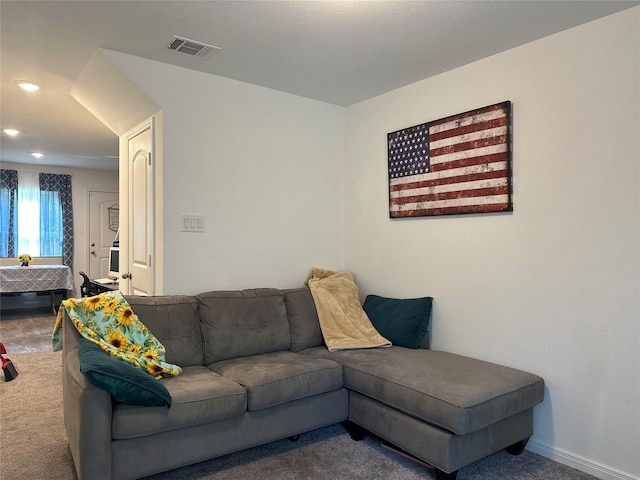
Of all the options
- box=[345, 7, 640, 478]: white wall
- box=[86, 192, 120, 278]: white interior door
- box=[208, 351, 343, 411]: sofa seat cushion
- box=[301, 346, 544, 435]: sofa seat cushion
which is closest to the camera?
box=[301, 346, 544, 435]: sofa seat cushion

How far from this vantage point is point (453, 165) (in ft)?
9.82

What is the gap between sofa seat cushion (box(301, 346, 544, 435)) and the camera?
6.95 feet

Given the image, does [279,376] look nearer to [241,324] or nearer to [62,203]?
[241,324]

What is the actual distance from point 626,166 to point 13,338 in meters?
6.14

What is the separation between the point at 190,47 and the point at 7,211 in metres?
6.04

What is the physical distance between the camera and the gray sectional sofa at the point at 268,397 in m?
2.03

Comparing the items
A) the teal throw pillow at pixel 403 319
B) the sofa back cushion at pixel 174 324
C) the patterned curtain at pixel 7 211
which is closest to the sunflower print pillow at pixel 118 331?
the sofa back cushion at pixel 174 324

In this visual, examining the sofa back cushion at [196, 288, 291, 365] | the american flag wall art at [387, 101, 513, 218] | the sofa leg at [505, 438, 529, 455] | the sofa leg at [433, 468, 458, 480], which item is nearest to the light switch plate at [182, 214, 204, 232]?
the sofa back cushion at [196, 288, 291, 365]

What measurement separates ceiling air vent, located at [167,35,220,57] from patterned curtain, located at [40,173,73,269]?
5.88 metres

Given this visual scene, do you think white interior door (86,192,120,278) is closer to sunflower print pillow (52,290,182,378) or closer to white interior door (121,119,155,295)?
white interior door (121,119,155,295)

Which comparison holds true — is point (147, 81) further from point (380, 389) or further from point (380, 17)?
point (380, 389)

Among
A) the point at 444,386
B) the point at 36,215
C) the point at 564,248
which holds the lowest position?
the point at 444,386

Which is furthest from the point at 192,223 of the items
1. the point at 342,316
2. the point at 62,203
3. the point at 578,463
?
the point at 62,203

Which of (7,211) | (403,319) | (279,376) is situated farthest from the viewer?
(7,211)
